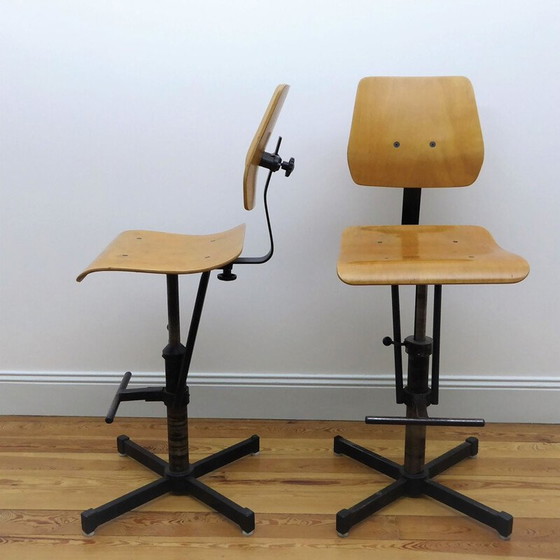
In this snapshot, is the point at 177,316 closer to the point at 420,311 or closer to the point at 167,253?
the point at 167,253

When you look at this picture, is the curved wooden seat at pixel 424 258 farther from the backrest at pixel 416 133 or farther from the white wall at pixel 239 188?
the white wall at pixel 239 188

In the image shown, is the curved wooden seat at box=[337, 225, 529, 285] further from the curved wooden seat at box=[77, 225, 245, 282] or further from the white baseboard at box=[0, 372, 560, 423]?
the white baseboard at box=[0, 372, 560, 423]

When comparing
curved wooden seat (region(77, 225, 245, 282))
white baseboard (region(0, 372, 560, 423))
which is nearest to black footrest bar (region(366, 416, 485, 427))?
curved wooden seat (region(77, 225, 245, 282))

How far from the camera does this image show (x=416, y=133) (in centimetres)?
200

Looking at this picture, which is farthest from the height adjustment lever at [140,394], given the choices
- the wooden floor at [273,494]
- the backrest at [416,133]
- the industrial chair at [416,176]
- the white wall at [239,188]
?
the backrest at [416,133]

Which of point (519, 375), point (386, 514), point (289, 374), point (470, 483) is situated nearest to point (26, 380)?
point (289, 374)

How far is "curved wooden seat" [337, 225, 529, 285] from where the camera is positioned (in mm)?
1609

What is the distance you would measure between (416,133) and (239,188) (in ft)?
2.00

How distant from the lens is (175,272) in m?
1.72

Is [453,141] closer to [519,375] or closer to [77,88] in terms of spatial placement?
[519,375]

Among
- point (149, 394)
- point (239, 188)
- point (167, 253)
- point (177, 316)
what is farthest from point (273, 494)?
point (239, 188)

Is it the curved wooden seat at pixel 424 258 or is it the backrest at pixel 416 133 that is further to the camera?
the backrest at pixel 416 133

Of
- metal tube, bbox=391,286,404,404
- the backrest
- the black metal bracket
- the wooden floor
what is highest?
the backrest

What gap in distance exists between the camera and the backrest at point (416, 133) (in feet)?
6.53
